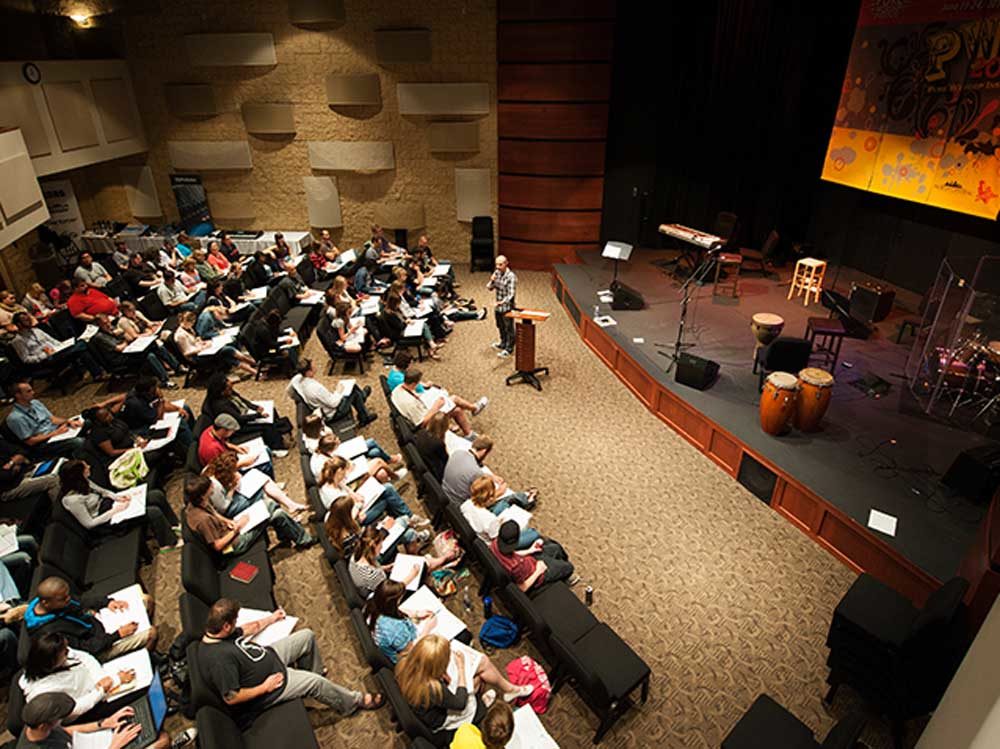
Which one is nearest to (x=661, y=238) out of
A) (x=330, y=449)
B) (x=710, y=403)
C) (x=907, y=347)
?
(x=907, y=347)

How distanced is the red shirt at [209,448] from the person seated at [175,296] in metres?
4.21

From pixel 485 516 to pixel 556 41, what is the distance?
909 cm

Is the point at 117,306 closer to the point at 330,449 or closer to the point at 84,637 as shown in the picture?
the point at 330,449

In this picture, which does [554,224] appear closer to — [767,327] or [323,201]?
[323,201]

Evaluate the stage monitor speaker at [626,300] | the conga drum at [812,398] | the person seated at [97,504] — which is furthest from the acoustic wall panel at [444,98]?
the person seated at [97,504]

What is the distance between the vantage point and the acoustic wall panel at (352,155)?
1137cm

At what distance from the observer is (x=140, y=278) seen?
9344 millimetres

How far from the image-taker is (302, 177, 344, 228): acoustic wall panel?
11.9 metres

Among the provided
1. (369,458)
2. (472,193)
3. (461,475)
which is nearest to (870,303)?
(461,475)

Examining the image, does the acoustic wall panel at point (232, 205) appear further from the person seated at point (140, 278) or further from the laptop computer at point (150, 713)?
the laptop computer at point (150, 713)

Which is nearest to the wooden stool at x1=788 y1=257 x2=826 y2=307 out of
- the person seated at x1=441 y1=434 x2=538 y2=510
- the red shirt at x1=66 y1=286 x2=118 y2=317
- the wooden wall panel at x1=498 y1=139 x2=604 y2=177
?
the wooden wall panel at x1=498 y1=139 x2=604 y2=177

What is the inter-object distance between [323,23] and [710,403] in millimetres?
9634

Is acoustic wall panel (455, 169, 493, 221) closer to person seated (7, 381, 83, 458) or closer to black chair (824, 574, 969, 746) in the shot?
person seated (7, 381, 83, 458)

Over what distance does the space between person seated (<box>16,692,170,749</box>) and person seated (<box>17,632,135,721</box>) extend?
0.28 feet
